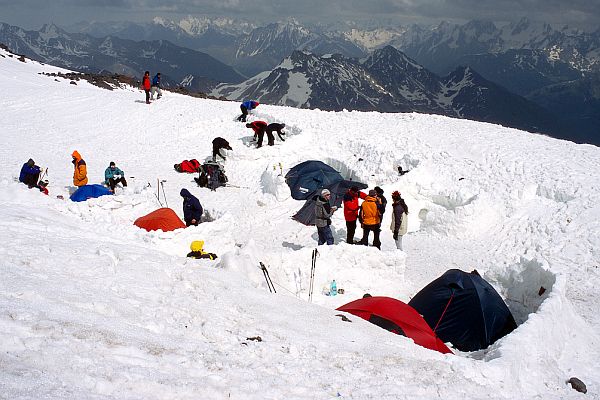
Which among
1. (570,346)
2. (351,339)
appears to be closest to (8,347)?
(351,339)

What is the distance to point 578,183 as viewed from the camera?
15.5 meters

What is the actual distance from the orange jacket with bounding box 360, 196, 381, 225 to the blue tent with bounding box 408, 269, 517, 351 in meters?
3.00

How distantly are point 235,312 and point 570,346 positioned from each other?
21.4 feet

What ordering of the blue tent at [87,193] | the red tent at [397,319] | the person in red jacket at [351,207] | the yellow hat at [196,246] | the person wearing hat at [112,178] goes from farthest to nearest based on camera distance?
1. the person wearing hat at [112,178]
2. the blue tent at [87,193]
3. the person in red jacket at [351,207]
4. the yellow hat at [196,246]
5. the red tent at [397,319]

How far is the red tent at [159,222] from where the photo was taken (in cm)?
1223

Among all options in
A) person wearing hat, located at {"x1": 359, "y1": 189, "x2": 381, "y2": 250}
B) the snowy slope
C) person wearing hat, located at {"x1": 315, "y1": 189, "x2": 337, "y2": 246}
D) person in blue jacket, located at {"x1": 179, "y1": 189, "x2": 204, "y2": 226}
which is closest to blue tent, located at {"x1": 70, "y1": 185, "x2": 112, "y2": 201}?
the snowy slope

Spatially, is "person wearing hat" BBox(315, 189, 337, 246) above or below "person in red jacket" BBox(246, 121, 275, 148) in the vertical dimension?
below

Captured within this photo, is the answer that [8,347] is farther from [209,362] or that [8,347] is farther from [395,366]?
[395,366]

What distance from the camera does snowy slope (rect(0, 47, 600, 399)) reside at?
4676mm

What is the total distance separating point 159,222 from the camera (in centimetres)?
1234

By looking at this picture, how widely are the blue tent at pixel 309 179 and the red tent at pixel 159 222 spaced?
6718 mm

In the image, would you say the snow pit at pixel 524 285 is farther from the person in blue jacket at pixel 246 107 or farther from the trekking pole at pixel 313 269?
the person in blue jacket at pixel 246 107

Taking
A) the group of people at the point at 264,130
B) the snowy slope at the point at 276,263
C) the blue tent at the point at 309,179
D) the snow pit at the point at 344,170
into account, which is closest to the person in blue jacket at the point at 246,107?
the snowy slope at the point at 276,263

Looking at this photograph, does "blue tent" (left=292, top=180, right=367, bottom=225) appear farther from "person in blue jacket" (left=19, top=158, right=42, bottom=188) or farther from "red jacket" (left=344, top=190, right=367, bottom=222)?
"person in blue jacket" (left=19, top=158, right=42, bottom=188)
